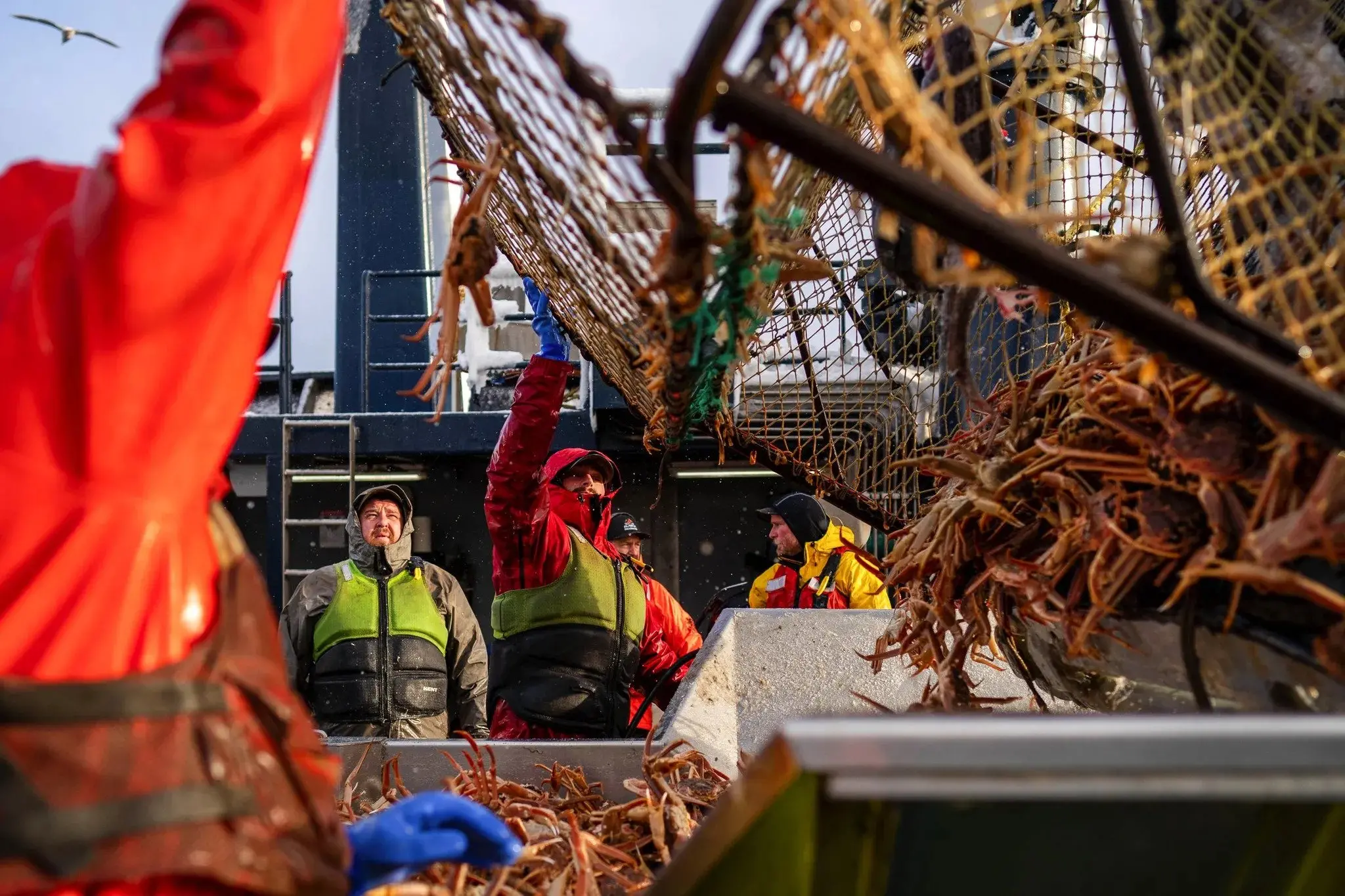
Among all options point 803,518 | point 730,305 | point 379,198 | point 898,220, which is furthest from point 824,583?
point 379,198

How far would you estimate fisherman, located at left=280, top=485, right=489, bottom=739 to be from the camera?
493cm

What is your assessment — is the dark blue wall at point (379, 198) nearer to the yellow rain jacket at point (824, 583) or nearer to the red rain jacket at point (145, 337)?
the yellow rain jacket at point (824, 583)

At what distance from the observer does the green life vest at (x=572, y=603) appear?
455cm

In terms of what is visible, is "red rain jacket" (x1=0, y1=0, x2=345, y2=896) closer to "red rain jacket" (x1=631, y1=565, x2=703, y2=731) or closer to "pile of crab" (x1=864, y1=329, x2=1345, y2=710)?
"pile of crab" (x1=864, y1=329, x2=1345, y2=710)

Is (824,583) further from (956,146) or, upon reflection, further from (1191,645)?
(956,146)

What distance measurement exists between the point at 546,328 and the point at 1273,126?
8.45ft

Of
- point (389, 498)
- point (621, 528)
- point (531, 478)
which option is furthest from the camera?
point (621, 528)

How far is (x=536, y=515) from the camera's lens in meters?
4.40

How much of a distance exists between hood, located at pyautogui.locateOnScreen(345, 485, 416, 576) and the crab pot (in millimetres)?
4446

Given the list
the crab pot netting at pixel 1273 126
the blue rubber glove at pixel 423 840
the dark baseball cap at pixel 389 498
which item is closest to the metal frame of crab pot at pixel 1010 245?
the crab pot netting at pixel 1273 126

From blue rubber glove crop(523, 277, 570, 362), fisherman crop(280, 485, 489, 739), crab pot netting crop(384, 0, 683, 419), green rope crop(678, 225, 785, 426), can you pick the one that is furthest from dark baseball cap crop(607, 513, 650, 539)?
green rope crop(678, 225, 785, 426)

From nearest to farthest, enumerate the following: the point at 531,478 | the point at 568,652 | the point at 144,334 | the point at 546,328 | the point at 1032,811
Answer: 1. the point at 1032,811
2. the point at 144,334
3. the point at 546,328
4. the point at 531,478
5. the point at 568,652

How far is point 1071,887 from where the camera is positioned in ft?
3.15

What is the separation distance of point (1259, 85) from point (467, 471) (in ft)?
26.9
